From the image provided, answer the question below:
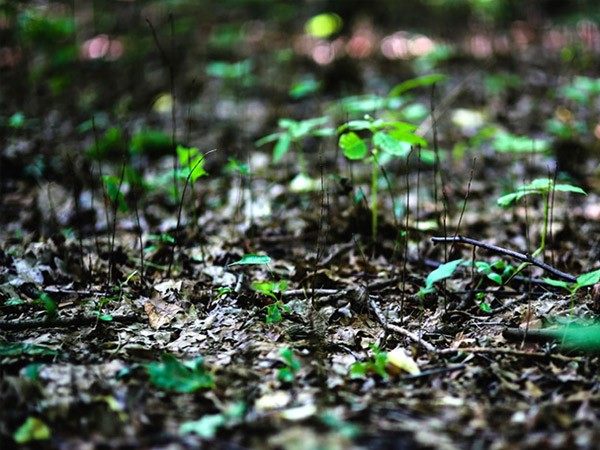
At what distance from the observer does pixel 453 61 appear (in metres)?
6.57

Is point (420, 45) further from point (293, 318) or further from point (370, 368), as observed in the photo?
point (370, 368)

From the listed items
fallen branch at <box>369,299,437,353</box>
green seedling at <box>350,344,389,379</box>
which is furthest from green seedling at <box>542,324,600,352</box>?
green seedling at <box>350,344,389,379</box>

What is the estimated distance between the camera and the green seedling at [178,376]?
1.76 metres

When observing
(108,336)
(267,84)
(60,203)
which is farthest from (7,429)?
(267,84)

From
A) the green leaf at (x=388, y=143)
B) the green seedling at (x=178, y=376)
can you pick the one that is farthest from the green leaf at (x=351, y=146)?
the green seedling at (x=178, y=376)

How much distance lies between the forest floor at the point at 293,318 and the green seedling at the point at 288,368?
0.04 ft

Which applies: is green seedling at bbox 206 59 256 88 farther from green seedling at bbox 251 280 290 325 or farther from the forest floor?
green seedling at bbox 251 280 290 325

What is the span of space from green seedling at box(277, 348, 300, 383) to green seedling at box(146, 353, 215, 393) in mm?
252

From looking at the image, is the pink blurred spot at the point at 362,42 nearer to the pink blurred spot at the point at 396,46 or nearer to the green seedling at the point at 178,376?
the pink blurred spot at the point at 396,46

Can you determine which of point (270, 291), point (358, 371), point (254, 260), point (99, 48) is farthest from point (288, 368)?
point (99, 48)

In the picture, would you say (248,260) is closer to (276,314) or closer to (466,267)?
(276,314)

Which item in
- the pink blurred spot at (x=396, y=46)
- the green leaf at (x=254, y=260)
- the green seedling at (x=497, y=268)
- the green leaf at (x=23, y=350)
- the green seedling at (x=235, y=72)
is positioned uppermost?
the pink blurred spot at (x=396, y=46)

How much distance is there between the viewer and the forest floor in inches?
64.0

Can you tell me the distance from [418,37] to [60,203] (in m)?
5.78
